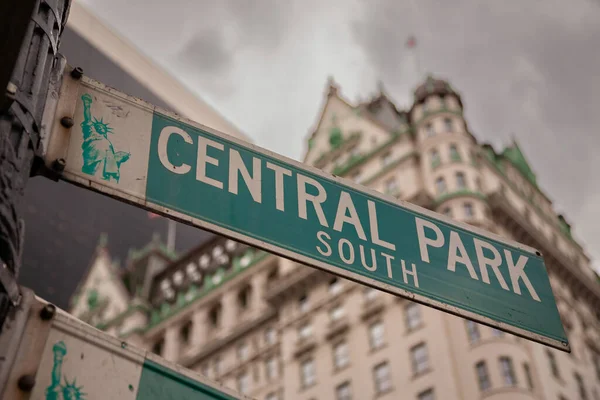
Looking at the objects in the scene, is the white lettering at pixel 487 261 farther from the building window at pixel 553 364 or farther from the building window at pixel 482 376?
the building window at pixel 553 364

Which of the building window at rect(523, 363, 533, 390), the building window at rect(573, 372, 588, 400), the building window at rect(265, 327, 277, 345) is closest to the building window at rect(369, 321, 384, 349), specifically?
the building window at rect(523, 363, 533, 390)

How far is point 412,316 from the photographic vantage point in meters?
49.5

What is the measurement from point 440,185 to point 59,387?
51.9 metres

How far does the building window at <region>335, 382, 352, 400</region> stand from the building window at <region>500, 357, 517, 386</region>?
903 centimetres

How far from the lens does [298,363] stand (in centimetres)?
5325

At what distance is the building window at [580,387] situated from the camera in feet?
158

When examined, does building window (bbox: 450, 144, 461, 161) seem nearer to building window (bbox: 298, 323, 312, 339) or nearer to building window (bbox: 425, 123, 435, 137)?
building window (bbox: 425, 123, 435, 137)

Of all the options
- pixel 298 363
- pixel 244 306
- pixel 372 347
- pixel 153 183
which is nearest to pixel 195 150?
pixel 153 183

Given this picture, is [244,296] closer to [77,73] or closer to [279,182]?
[279,182]

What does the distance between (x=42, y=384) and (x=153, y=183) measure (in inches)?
53.4

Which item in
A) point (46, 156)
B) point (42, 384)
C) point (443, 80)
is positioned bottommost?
point (42, 384)

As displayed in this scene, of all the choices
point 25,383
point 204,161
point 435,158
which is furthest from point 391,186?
point 25,383

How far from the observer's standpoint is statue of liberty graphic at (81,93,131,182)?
5.14 metres

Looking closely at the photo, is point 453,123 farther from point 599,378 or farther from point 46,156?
Result: point 46,156
